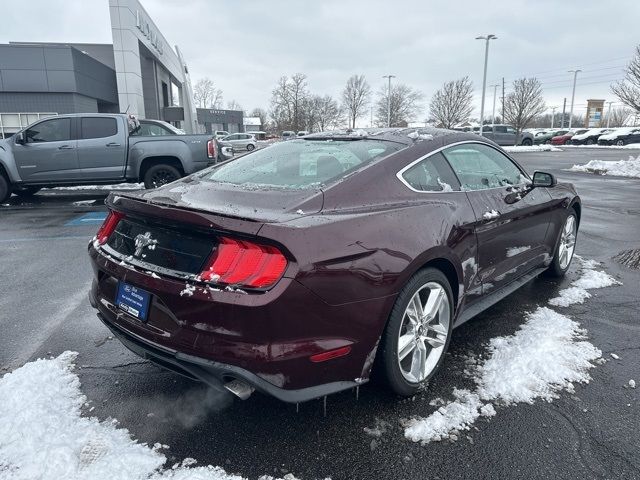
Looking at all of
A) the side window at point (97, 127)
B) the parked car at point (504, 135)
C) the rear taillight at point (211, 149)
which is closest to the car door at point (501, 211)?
the rear taillight at point (211, 149)

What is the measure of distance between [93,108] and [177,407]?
30172 millimetres

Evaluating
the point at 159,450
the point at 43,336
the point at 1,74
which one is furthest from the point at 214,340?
the point at 1,74

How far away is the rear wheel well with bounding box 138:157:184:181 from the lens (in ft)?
34.1

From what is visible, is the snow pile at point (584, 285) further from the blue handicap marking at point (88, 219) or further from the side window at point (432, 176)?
the blue handicap marking at point (88, 219)

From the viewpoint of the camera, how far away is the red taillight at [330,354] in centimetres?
219

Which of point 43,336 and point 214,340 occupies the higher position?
point 214,340

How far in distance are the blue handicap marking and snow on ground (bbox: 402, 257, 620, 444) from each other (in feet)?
22.5

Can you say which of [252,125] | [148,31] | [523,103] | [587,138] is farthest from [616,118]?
[148,31]

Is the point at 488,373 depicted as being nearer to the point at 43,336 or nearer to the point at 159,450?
the point at 159,450

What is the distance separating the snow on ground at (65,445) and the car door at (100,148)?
8264mm

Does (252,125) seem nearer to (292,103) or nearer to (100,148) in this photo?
(292,103)

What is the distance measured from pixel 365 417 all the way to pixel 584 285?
3.26 metres

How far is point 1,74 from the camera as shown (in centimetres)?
2408

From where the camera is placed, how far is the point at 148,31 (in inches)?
1032
